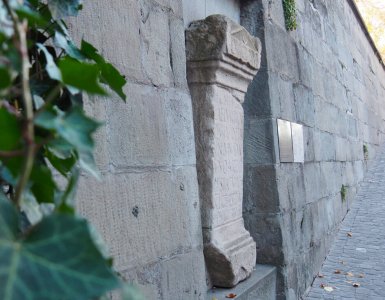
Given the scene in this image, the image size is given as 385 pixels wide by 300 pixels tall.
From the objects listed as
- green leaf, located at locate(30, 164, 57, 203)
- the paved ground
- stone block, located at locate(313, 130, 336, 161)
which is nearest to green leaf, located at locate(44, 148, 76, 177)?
green leaf, located at locate(30, 164, 57, 203)

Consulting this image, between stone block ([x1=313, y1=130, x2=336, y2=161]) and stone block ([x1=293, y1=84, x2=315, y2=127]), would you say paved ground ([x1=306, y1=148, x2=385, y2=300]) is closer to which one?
stone block ([x1=313, y1=130, x2=336, y2=161])

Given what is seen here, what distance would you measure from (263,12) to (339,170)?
8.90ft

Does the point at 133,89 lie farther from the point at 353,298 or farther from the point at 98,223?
the point at 353,298

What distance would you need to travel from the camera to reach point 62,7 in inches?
30.4

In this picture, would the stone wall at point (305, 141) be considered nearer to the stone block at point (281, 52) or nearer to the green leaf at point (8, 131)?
the stone block at point (281, 52)

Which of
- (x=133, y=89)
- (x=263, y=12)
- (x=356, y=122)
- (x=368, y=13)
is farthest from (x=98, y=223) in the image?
(x=368, y=13)

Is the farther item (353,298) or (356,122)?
(356,122)

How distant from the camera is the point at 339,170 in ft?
17.6

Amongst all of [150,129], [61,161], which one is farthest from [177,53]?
[61,161]

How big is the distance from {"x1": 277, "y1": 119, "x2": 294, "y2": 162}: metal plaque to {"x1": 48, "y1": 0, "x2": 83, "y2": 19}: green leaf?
2.55 m

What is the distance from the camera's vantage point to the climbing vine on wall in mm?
3678

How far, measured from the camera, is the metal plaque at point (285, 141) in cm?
322

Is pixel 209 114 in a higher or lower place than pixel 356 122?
lower

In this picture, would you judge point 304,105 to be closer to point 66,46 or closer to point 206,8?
point 206,8
